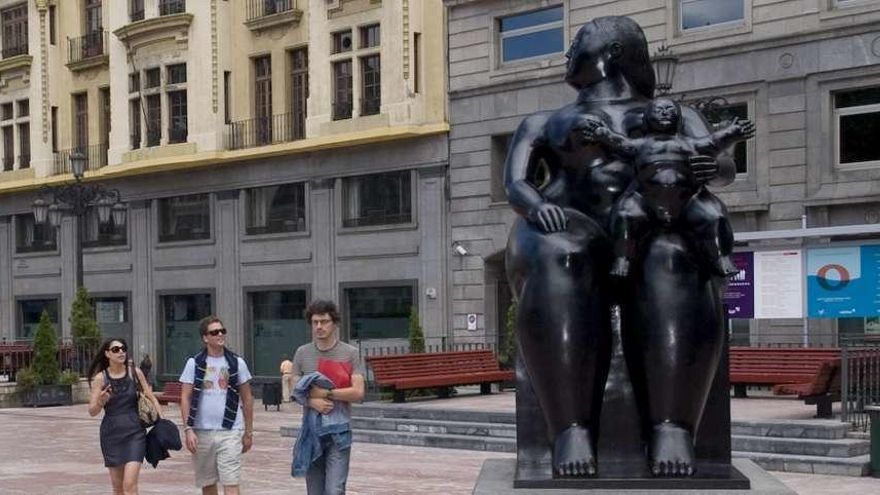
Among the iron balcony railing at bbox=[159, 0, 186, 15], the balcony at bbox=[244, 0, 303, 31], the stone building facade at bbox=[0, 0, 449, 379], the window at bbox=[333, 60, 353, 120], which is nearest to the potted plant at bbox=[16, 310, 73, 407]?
the stone building facade at bbox=[0, 0, 449, 379]

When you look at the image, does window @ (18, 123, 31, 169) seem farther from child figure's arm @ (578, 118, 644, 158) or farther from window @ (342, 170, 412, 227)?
child figure's arm @ (578, 118, 644, 158)

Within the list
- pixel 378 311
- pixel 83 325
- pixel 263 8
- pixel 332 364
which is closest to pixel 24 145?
pixel 263 8

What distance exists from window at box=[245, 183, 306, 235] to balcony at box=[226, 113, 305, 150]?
125 centimetres

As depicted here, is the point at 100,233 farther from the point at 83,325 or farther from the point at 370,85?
the point at 370,85

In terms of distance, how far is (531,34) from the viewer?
29094 millimetres

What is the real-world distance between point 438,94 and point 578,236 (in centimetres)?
2612

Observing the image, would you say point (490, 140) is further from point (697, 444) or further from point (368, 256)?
point (697, 444)

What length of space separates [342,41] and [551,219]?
27984 millimetres

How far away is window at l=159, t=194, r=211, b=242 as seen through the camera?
3641 centimetres

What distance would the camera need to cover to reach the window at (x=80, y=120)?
39.8 metres

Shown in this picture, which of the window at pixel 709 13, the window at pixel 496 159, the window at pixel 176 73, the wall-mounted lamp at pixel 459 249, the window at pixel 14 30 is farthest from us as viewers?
the window at pixel 14 30

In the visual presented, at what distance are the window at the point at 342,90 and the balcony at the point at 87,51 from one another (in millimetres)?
9417

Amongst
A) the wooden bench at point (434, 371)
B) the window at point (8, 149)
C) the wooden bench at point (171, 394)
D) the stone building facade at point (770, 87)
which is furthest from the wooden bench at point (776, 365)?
the window at point (8, 149)

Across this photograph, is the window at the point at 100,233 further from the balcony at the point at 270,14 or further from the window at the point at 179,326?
the balcony at the point at 270,14
